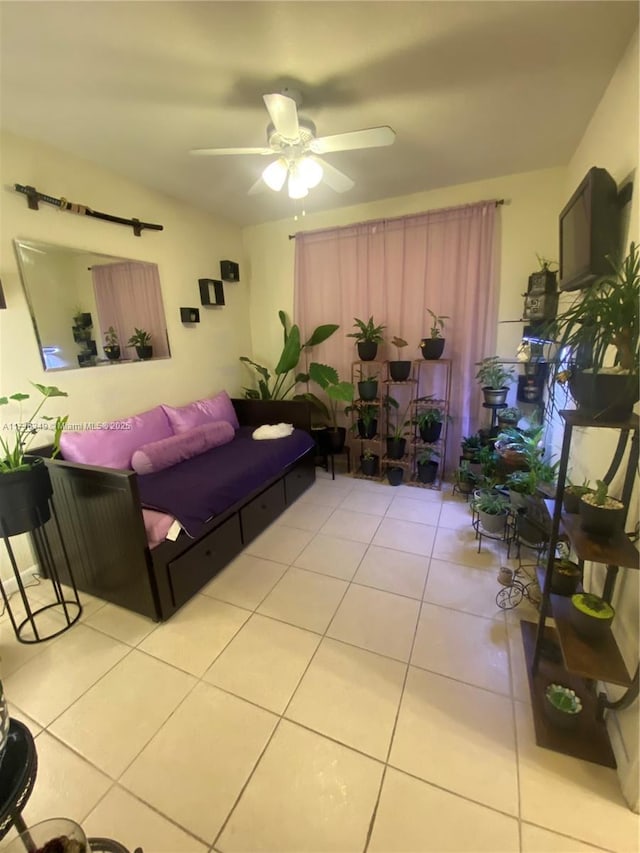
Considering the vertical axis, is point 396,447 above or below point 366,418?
below

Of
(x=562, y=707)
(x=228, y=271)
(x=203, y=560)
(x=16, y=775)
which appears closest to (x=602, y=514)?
(x=562, y=707)

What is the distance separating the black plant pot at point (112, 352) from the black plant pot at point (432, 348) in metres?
2.38

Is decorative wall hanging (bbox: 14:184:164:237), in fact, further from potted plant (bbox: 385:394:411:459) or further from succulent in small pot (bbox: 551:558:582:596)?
succulent in small pot (bbox: 551:558:582:596)

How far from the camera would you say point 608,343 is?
1.06 metres

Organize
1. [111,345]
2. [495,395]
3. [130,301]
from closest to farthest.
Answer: [111,345]
[130,301]
[495,395]

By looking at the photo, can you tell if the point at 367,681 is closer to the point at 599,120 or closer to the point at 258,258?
the point at 599,120

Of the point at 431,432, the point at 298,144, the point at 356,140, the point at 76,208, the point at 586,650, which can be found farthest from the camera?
the point at 431,432

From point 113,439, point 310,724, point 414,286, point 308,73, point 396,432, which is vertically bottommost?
point 310,724

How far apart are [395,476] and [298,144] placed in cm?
250

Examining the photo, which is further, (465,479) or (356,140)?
(465,479)

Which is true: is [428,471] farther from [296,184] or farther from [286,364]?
[296,184]

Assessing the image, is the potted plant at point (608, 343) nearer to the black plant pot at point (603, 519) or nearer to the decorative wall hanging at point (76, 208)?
the black plant pot at point (603, 519)

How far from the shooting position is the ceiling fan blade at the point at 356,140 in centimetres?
159

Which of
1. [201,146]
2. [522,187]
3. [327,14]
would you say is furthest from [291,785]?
[522,187]
